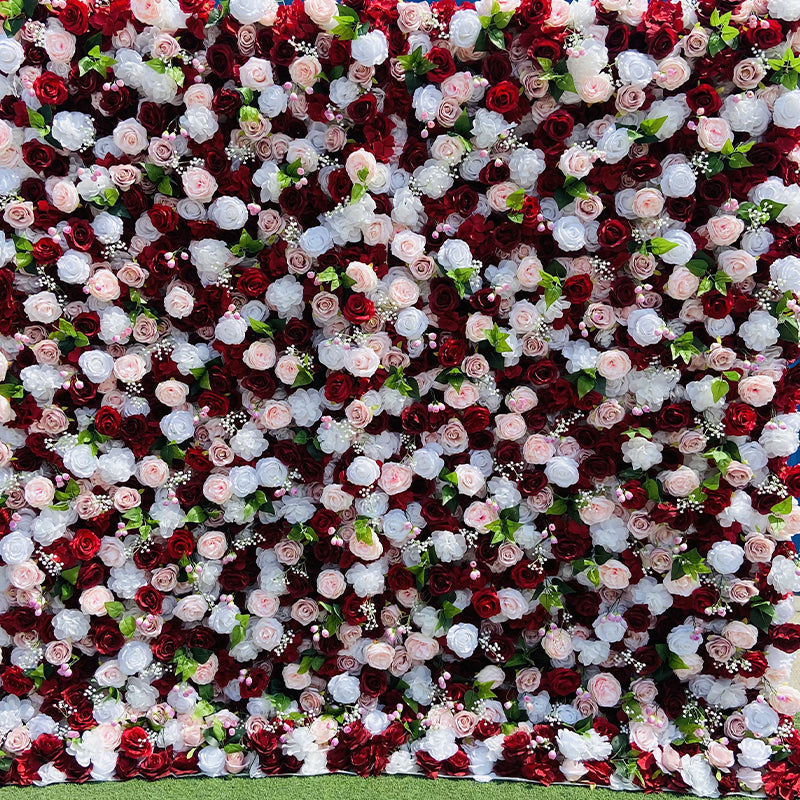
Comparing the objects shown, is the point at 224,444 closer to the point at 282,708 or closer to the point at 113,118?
the point at 282,708

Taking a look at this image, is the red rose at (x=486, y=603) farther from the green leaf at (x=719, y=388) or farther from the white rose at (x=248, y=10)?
the white rose at (x=248, y=10)

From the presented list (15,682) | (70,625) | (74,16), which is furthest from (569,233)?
(15,682)

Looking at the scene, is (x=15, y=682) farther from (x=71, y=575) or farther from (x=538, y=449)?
(x=538, y=449)

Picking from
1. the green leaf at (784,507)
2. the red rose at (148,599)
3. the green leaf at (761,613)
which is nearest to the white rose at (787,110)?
the green leaf at (784,507)

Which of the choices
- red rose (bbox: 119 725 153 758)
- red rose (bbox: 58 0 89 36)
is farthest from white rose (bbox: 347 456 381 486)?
red rose (bbox: 58 0 89 36)

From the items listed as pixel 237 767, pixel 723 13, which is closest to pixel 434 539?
pixel 237 767

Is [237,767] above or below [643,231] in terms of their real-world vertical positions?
below
